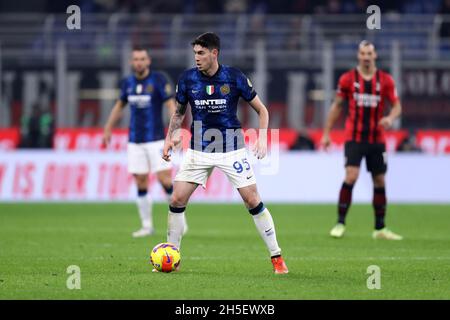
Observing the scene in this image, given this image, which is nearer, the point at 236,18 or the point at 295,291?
the point at 295,291

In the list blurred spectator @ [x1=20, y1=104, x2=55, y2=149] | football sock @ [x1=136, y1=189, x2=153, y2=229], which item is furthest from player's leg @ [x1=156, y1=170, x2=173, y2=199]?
blurred spectator @ [x1=20, y1=104, x2=55, y2=149]

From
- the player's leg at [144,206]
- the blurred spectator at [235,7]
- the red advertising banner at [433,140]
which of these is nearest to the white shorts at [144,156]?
the player's leg at [144,206]

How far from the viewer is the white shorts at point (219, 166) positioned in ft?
31.9

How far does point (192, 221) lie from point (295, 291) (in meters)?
8.17

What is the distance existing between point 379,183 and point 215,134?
4.57m

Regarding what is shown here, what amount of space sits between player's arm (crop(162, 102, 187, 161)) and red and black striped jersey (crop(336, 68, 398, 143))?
4.30 m

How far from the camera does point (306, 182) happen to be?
20.9 m

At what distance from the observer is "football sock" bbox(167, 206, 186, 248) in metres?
9.98

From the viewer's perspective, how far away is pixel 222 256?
11.5 m

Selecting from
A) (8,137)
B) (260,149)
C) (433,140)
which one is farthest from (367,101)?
(8,137)
